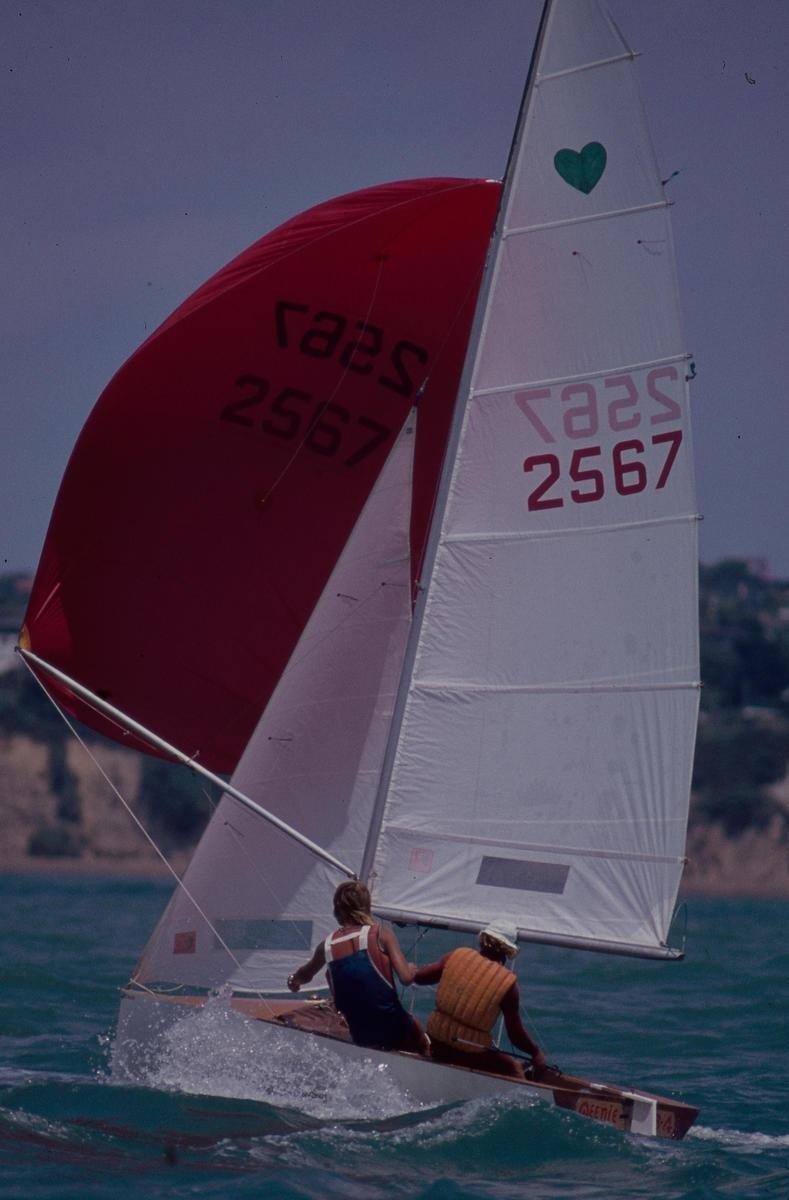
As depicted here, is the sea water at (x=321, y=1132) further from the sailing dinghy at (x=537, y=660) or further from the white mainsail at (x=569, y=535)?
the white mainsail at (x=569, y=535)

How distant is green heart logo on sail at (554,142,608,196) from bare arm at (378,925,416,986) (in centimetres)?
386

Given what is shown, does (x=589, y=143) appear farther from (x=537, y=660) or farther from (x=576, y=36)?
(x=537, y=660)

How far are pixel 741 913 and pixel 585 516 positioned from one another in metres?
33.6

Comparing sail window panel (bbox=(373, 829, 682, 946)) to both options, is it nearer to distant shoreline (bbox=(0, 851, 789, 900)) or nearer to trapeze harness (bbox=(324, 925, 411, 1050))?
trapeze harness (bbox=(324, 925, 411, 1050))

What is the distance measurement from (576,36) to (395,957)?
4.68 metres

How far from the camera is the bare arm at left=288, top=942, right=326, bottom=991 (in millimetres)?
8367

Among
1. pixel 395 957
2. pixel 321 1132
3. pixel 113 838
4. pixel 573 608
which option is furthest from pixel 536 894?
pixel 113 838

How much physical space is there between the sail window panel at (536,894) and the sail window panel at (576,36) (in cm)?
399

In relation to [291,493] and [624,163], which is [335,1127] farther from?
[624,163]

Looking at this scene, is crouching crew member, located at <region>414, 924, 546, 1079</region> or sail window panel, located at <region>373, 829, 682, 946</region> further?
sail window panel, located at <region>373, 829, 682, 946</region>

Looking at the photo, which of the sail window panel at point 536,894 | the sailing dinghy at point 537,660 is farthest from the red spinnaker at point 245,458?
the sail window panel at point 536,894

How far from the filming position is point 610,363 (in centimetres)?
895

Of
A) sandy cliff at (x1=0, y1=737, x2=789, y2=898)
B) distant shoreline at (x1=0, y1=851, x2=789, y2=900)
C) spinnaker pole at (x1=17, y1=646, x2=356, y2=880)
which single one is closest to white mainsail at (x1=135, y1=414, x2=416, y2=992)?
spinnaker pole at (x1=17, y1=646, x2=356, y2=880)

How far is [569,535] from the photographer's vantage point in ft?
29.4
